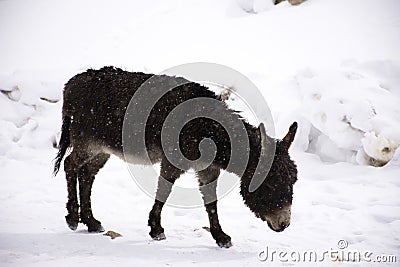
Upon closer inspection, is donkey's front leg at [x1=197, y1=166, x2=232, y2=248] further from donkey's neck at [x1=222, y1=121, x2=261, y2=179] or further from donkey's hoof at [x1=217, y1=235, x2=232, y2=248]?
donkey's neck at [x1=222, y1=121, x2=261, y2=179]

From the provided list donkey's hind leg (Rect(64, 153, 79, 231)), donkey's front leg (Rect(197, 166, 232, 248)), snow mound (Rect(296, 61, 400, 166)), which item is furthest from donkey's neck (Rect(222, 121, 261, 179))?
snow mound (Rect(296, 61, 400, 166))

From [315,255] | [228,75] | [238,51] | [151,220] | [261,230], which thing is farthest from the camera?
[238,51]

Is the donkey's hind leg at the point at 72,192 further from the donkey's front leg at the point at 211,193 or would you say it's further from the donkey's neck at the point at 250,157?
the donkey's neck at the point at 250,157

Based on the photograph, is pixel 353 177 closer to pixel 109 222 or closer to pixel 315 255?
pixel 315 255

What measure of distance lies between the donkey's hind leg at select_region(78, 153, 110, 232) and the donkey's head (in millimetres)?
1675

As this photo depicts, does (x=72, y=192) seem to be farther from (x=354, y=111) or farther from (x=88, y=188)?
(x=354, y=111)

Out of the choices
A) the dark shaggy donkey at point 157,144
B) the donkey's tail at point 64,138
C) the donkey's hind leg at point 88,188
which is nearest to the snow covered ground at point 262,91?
the donkey's hind leg at point 88,188

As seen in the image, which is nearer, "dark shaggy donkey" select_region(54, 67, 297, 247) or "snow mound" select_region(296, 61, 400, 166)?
"dark shaggy donkey" select_region(54, 67, 297, 247)

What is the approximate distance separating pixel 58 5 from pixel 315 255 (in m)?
11.3

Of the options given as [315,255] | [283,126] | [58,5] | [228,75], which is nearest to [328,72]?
[283,126]

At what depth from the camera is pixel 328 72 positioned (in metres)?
6.99

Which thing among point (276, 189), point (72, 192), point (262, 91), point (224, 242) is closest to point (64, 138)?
point (72, 192)

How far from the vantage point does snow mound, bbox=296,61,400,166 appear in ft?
19.3

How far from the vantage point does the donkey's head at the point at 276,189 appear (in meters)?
3.94
